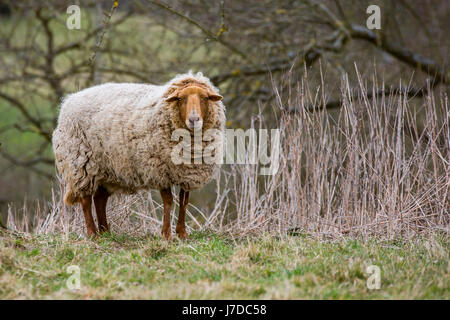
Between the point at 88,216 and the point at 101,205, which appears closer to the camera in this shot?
the point at 88,216

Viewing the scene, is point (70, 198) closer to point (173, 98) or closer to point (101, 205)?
point (101, 205)

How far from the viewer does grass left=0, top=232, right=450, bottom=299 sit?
3.50 meters

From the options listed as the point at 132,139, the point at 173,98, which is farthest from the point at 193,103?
the point at 132,139

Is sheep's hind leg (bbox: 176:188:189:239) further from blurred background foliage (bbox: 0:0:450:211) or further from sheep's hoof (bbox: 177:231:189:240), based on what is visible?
blurred background foliage (bbox: 0:0:450:211)

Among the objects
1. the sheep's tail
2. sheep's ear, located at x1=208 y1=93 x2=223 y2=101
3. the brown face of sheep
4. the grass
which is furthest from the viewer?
the sheep's tail

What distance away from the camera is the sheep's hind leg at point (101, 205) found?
5664 mm

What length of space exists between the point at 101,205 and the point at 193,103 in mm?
1630

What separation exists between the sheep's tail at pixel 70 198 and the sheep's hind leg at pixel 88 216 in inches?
5.1

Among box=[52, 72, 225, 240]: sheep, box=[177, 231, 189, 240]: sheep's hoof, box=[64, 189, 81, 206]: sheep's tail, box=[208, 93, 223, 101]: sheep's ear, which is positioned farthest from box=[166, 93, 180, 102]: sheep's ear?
box=[64, 189, 81, 206]: sheep's tail

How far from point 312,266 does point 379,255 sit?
644 millimetres

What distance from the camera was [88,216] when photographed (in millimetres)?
5461
